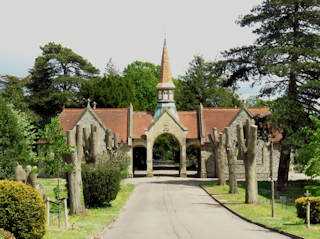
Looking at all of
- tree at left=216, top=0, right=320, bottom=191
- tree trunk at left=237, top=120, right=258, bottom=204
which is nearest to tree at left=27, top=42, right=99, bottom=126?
tree at left=216, top=0, right=320, bottom=191

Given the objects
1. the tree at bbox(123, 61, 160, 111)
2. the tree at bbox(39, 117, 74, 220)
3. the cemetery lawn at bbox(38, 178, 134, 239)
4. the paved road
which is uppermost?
the tree at bbox(123, 61, 160, 111)

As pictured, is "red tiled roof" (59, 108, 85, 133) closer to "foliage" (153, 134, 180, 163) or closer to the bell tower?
the bell tower

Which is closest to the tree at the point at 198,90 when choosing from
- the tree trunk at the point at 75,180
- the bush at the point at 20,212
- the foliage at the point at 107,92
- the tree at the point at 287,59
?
the foliage at the point at 107,92

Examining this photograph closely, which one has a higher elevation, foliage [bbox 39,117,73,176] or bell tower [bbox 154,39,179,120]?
bell tower [bbox 154,39,179,120]

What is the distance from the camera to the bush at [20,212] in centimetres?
1312

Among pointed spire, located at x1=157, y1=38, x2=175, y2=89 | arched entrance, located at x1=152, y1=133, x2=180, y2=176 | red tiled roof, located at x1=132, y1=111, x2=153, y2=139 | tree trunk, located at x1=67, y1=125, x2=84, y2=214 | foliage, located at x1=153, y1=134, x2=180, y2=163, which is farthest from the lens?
foliage, located at x1=153, y1=134, x2=180, y2=163

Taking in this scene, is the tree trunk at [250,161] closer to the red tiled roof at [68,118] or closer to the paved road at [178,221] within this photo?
the paved road at [178,221]

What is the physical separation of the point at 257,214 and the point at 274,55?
52.9ft

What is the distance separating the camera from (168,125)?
4966 centimetres

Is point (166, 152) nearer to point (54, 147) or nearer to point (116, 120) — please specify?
point (116, 120)

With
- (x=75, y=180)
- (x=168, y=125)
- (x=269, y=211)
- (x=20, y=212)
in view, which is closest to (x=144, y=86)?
(x=168, y=125)

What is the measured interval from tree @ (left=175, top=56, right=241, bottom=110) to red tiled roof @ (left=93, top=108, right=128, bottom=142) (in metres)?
20.6

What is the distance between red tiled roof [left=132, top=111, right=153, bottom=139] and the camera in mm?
50750

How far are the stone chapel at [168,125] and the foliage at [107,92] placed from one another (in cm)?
1089
